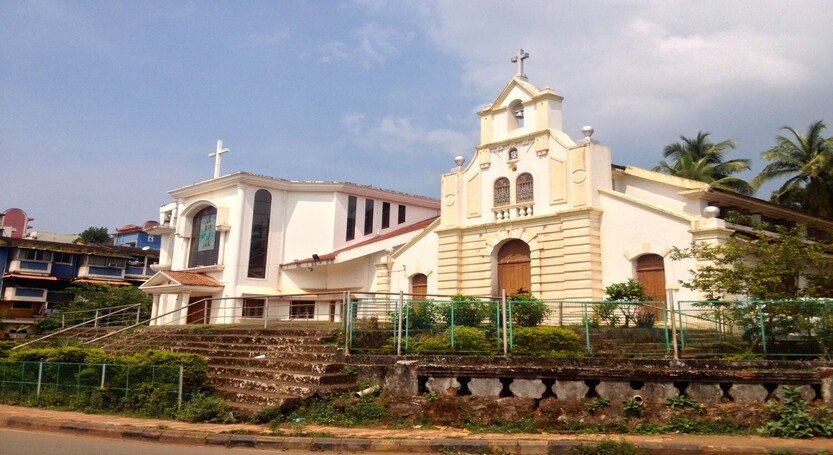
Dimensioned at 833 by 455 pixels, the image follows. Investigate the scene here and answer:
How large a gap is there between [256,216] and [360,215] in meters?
5.32

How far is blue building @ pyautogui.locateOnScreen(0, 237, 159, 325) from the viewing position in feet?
130

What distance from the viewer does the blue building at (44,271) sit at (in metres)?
39.7

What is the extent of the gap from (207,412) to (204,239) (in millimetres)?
22062

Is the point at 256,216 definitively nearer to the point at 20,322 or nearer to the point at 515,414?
the point at 20,322

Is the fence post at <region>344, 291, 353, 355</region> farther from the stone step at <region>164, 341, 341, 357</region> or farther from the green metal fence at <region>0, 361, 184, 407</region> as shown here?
the green metal fence at <region>0, 361, 184, 407</region>

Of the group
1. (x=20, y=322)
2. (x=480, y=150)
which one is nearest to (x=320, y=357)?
(x=480, y=150)

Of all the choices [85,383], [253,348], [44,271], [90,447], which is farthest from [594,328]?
[44,271]

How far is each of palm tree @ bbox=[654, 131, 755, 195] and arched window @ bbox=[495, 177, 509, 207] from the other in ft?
56.3

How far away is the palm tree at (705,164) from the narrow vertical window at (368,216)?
18040 mm

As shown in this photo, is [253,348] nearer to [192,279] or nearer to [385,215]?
[192,279]

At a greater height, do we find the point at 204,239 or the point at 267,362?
the point at 204,239

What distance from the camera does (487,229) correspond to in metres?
23.3

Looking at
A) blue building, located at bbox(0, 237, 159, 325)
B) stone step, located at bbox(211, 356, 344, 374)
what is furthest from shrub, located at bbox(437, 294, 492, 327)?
blue building, located at bbox(0, 237, 159, 325)

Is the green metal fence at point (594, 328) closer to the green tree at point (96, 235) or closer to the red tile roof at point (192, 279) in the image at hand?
the red tile roof at point (192, 279)
